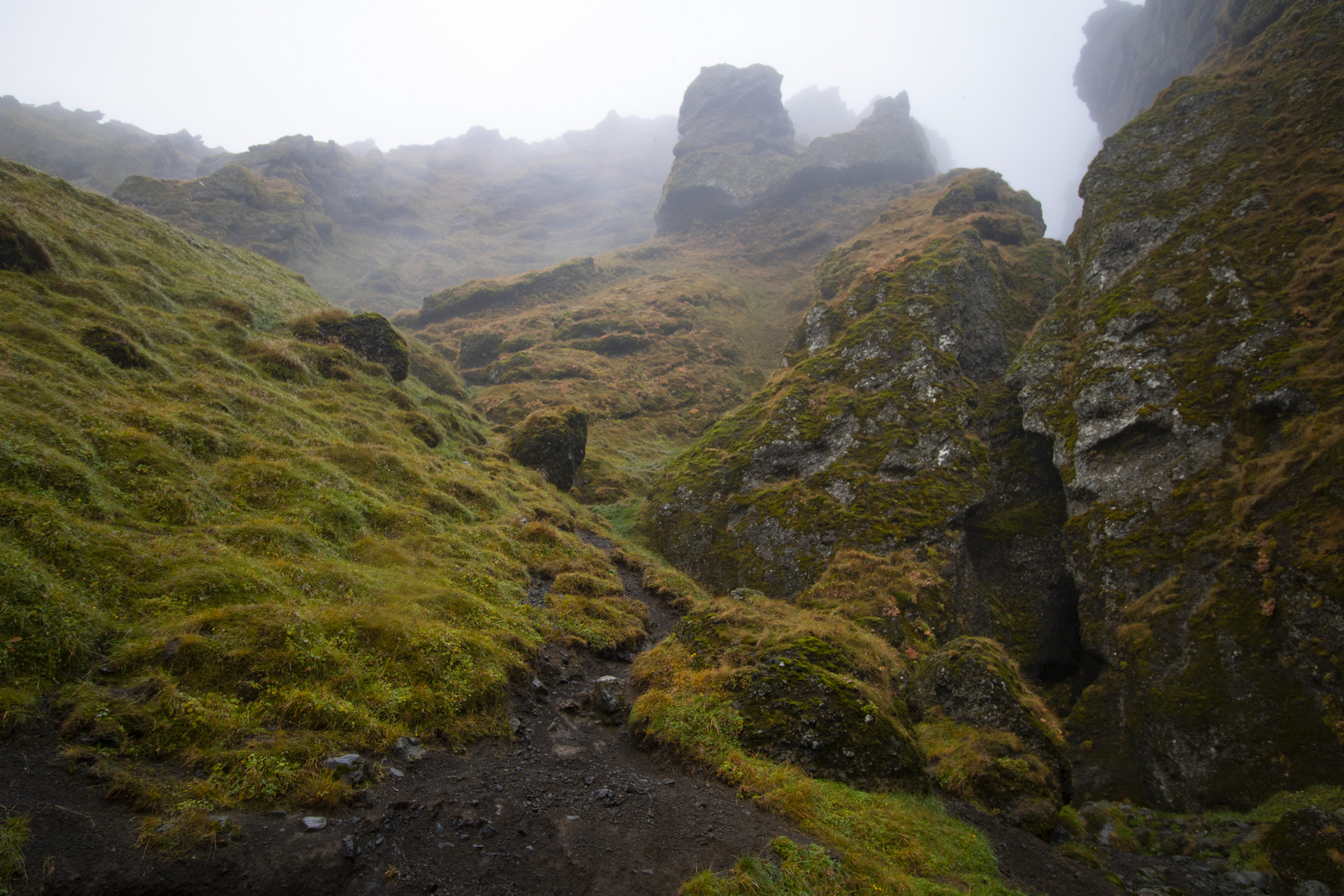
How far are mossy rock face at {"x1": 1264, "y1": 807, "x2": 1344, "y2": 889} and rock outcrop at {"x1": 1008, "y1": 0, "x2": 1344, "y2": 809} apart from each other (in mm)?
2072

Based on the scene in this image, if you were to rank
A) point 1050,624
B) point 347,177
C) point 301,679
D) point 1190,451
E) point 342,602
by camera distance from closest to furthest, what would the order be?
point 301,679 < point 342,602 < point 1190,451 < point 1050,624 < point 347,177

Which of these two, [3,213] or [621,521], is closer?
[3,213]

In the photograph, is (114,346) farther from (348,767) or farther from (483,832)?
(483,832)

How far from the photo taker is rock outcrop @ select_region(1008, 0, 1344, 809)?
1272 cm

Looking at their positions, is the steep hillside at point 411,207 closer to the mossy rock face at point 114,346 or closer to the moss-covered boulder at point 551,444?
the moss-covered boulder at point 551,444

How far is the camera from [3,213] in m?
14.4

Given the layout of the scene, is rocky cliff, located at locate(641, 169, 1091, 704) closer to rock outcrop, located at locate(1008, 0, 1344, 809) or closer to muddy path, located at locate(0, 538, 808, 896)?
rock outcrop, located at locate(1008, 0, 1344, 809)

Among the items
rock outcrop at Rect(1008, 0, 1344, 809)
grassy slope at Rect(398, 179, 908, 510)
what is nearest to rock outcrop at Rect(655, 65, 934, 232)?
grassy slope at Rect(398, 179, 908, 510)

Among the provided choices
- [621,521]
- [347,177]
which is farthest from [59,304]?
[347,177]

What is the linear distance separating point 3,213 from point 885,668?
25.5 metres

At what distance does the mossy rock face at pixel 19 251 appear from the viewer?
1412 cm

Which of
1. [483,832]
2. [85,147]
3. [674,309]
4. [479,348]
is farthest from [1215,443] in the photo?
[85,147]

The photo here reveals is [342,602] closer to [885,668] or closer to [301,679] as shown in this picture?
[301,679]

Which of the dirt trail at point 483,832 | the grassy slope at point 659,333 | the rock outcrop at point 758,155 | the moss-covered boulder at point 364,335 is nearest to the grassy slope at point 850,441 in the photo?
the grassy slope at point 659,333
